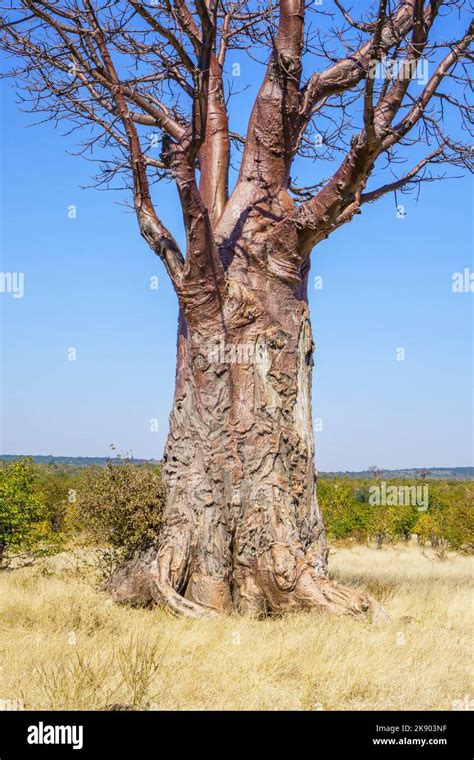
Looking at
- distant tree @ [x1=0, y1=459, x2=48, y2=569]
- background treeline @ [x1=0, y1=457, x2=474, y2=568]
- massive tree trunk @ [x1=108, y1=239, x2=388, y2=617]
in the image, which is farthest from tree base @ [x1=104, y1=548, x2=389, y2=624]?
distant tree @ [x1=0, y1=459, x2=48, y2=569]

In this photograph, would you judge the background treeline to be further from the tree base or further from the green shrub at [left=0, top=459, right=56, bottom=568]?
the tree base

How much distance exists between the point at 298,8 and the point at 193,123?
2069 millimetres

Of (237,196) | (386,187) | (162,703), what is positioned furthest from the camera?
(386,187)

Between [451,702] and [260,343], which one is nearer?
[451,702]

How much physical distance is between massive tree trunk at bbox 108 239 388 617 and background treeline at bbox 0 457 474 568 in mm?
267

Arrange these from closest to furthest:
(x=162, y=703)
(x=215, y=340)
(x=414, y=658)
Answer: (x=162, y=703), (x=414, y=658), (x=215, y=340)

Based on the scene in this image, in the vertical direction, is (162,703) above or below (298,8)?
below

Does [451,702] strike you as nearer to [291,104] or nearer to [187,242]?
[187,242]

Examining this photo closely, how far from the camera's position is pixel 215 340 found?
6.91 meters

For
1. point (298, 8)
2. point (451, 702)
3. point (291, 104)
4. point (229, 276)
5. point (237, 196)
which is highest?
point (298, 8)

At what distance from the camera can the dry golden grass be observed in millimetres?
4219

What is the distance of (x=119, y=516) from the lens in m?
7.01

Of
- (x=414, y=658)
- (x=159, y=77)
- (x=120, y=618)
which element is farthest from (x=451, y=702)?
(x=159, y=77)
